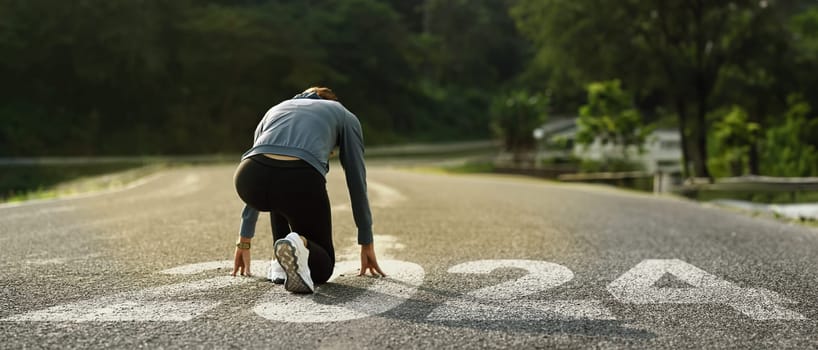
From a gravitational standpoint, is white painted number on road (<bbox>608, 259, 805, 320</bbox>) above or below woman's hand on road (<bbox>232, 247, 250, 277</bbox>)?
below

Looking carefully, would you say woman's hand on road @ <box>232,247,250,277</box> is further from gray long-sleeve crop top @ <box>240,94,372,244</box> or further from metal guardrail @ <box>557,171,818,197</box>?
metal guardrail @ <box>557,171,818,197</box>

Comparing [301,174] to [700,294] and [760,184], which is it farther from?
[760,184]

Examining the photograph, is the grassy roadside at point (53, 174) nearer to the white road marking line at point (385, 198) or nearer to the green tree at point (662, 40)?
the white road marking line at point (385, 198)

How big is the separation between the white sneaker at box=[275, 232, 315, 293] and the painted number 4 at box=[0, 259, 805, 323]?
0.23 ft

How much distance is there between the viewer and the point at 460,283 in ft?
16.1

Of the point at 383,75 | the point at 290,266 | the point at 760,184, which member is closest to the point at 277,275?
the point at 290,266

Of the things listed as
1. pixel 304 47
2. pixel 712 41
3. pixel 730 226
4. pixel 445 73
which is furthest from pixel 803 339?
pixel 445 73

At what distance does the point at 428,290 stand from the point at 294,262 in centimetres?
91

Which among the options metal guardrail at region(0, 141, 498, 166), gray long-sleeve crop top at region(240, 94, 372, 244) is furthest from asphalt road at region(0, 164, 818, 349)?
metal guardrail at region(0, 141, 498, 166)

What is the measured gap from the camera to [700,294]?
465 cm

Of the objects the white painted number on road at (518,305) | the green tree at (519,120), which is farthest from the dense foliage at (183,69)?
the white painted number on road at (518,305)

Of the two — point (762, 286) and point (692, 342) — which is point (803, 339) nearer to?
point (692, 342)

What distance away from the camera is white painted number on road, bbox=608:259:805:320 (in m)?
4.17

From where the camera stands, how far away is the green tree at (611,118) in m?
35.9
